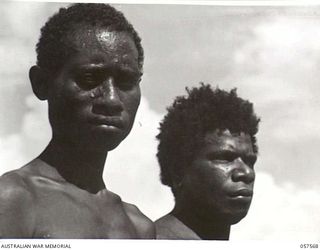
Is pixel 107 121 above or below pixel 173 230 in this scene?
above

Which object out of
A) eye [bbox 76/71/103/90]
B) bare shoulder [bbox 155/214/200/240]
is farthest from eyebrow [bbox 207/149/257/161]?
eye [bbox 76/71/103/90]

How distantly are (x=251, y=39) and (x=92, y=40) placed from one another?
280 mm

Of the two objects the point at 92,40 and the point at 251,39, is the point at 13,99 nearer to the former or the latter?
the point at 92,40

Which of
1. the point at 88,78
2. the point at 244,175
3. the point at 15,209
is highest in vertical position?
the point at 88,78

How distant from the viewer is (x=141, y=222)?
3.33 feet

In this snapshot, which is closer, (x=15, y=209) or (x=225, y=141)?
(x=15, y=209)

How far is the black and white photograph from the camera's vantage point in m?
0.97

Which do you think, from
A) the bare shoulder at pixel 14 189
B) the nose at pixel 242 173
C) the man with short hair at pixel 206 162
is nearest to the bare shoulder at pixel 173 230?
the man with short hair at pixel 206 162

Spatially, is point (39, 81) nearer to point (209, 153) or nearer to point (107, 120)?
point (107, 120)

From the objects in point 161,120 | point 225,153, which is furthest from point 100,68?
point 225,153

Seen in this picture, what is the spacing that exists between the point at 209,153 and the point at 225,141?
0.11 feet

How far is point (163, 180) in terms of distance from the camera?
104cm

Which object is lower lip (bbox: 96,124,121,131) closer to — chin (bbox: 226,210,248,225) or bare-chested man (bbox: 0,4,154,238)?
bare-chested man (bbox: 0,4,154,238)

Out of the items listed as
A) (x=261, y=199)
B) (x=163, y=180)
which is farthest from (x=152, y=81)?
(x=261, y=199)
